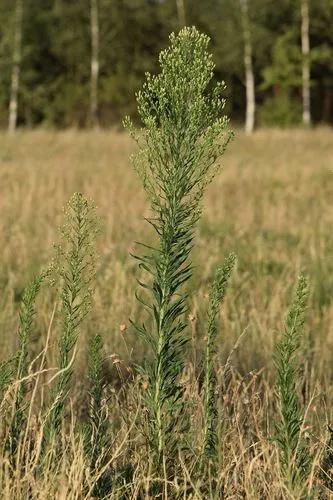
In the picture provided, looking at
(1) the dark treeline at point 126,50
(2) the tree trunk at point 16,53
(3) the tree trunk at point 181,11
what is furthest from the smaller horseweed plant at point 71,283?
(3) the tree trunk at point 181,11

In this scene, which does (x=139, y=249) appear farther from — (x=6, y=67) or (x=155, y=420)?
(x=6, y=67)

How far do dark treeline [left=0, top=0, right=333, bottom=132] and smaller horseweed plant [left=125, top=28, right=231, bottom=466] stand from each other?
3004 cm

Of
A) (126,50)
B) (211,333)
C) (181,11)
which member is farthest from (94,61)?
(211,333)

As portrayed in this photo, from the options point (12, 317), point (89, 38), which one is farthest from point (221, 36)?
point (12, 317)

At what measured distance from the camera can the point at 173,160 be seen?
6.23 ft

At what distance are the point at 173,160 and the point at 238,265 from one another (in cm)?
399

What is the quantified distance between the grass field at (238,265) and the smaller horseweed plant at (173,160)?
26cm

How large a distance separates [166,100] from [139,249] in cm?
438

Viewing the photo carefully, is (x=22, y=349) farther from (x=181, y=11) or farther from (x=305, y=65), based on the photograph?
(x=181, y=11)

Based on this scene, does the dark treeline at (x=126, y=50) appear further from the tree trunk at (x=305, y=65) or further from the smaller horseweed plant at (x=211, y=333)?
the smaller horseweed plant at (x=211, y=333)

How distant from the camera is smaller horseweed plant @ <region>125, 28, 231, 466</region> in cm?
188

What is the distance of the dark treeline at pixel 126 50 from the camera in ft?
111

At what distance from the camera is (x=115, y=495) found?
6.38 ft

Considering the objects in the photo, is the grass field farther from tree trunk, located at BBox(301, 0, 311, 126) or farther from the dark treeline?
the dark treeline
